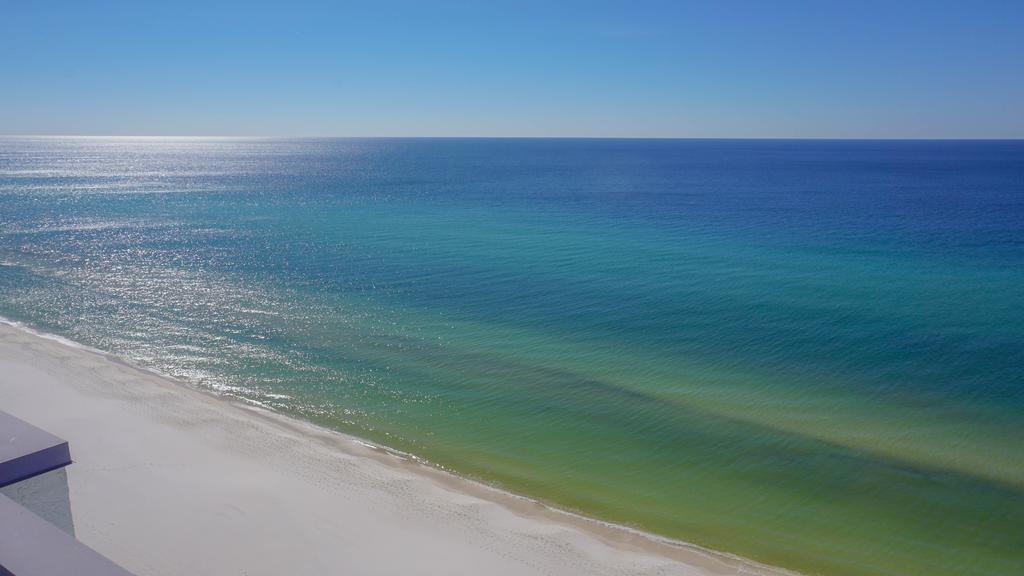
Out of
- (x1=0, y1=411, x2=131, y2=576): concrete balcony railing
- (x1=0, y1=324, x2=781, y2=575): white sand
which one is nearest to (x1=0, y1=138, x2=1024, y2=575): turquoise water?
(x1=0, y1=324, x2=781, y2=575): white sand

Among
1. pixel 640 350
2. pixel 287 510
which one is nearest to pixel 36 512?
pixel 287 510

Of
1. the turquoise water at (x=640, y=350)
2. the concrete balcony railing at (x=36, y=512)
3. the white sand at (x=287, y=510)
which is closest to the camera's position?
the concrete balcony railing at (x=36, y=512)

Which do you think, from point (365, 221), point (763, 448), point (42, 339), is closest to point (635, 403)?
point (763, 448)

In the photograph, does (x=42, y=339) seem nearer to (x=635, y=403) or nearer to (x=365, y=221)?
(x=635, y=403)

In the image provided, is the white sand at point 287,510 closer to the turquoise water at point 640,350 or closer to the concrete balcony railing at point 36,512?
the turquoise water at point 640,350

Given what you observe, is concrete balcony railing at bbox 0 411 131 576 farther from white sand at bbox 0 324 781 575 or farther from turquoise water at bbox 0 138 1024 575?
turquoise water at bbox 0 138 1024 575

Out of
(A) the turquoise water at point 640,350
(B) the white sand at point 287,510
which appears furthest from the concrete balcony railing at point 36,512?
(A) the turquoise water at point 640,350
